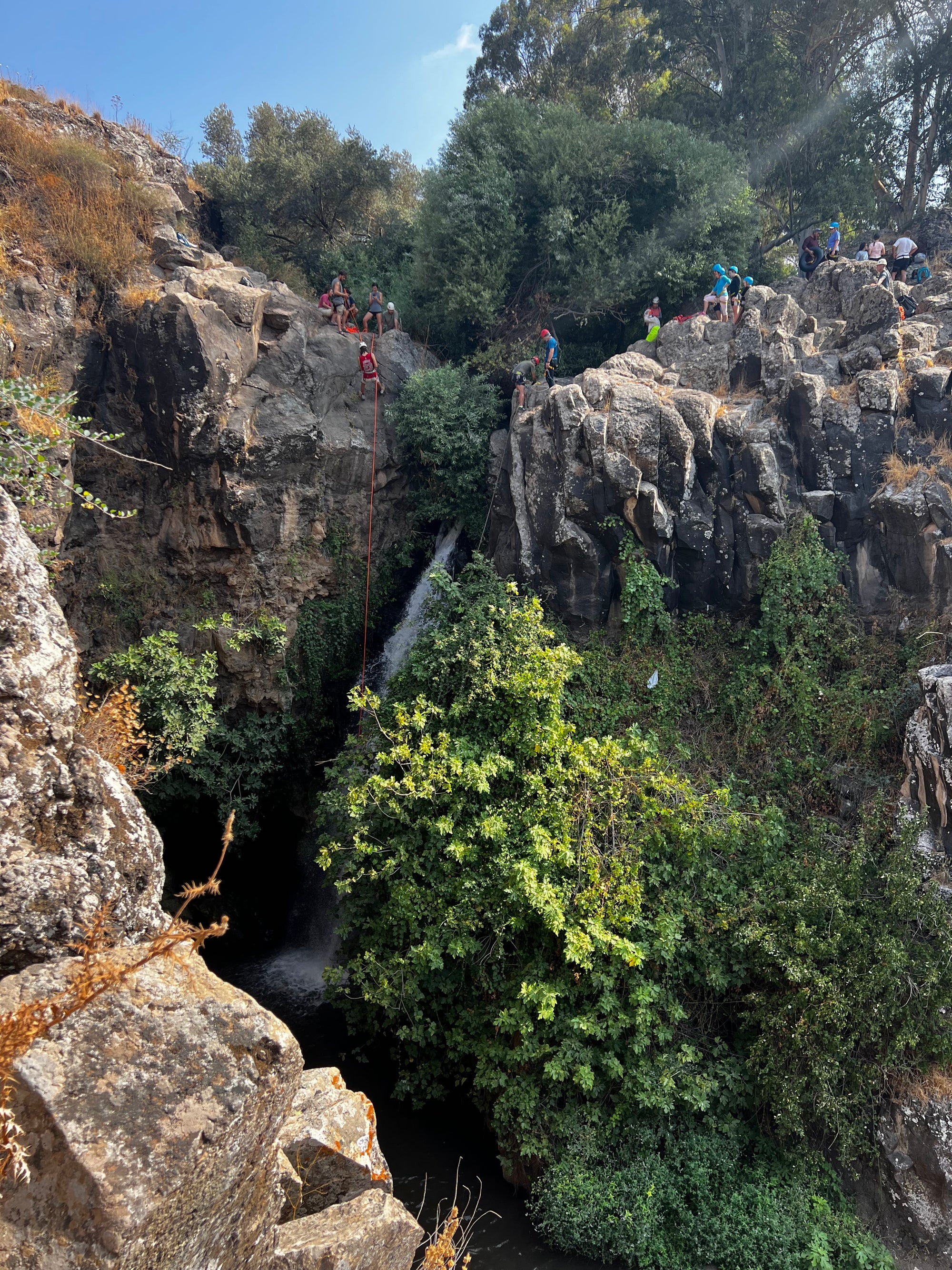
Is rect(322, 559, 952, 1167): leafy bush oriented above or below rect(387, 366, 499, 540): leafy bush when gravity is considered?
below

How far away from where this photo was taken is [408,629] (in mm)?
14625

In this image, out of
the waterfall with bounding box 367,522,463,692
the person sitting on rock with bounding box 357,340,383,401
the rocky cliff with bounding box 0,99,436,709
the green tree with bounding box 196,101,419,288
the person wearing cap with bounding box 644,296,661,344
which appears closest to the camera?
the rocky cliff with bounding box 0,99,436,709

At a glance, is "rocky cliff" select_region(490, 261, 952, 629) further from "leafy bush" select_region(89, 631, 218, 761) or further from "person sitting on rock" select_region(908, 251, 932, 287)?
"leafy bush" select_region(89, 631, 218, 761)

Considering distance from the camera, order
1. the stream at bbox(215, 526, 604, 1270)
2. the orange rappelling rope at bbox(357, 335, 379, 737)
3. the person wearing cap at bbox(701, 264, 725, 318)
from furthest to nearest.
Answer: the person wearing cap at bbox(701, 264, 725, 318) < the orange rappelling rope at bbox(357, 335, 379, 737) < the stream at bbox(215, 526, 604, 1270)

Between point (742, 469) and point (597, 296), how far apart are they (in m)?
7.20

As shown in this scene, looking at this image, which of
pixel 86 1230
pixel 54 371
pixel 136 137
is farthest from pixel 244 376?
pixel 86 1230

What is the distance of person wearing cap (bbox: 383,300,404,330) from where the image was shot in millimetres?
18078

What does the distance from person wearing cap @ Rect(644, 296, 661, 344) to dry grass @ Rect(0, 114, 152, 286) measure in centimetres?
1074

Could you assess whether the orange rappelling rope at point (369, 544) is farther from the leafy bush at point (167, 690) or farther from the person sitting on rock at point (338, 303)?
the leafy bush at point (167, 690)

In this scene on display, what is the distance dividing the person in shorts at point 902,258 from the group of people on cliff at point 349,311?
1260 centimetres

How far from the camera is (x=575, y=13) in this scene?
83.2 feet

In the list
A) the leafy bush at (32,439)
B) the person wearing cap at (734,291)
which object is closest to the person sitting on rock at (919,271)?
the person wearing cap at (734,291)

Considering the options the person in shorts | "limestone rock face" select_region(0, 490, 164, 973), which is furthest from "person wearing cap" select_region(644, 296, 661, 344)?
"limestone rock face" select_region(0, 490, 164, 973)

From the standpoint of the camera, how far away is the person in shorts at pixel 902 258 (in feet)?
60.7
